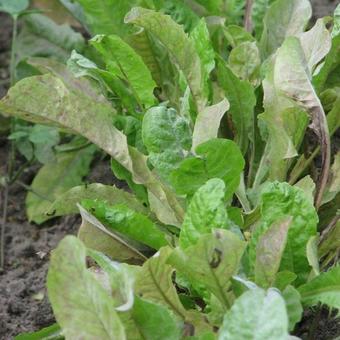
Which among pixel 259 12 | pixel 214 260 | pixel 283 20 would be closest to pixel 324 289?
pixel 214 260

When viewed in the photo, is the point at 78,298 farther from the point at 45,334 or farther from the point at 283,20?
the point at 283,20

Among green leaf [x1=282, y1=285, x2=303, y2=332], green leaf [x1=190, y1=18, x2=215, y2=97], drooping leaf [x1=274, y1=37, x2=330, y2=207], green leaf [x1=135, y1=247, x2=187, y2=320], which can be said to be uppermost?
drooping leaf [x1=274, y1=37, x2=330, y2=207]

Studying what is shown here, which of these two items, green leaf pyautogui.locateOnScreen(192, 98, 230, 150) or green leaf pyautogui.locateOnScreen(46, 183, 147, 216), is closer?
green leaf pyautogui.locateOnScreen(192, 98, 230, 150)

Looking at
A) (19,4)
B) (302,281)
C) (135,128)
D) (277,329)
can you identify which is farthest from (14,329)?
(19,4)


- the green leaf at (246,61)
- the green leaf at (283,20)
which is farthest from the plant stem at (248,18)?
the green leaf at (246,61)

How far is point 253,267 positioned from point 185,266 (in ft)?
0.47

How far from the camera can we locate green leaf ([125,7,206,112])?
1.60 m

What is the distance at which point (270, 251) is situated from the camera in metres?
1.29

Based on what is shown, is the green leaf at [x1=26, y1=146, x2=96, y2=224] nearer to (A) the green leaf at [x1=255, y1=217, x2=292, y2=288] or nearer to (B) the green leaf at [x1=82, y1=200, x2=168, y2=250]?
(B) the green leaf at [x1=82, y1=200, x2=168, y2=250]

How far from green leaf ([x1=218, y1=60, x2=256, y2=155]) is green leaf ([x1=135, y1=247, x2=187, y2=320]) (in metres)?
0.52

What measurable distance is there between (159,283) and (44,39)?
1168 millimetres

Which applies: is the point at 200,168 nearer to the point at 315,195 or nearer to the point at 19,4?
the point at 315,195

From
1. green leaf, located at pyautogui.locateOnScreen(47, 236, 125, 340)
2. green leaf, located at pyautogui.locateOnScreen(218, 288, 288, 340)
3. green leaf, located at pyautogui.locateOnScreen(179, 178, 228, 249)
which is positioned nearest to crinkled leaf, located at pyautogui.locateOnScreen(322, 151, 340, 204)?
green leaf, located at pyautogui.locateOnScreen(179, 178, 228, 249)

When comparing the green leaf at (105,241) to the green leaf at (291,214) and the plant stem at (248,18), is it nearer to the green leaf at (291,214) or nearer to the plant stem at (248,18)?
the green leaf at (291,214)
